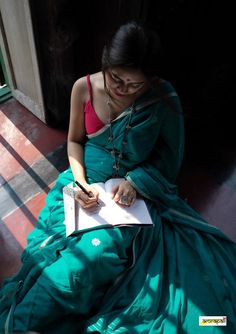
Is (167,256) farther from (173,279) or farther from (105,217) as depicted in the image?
(105,217)

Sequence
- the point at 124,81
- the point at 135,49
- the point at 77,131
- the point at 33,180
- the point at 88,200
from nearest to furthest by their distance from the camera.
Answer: the point at 135,49
the point at 124,81
the point at 88,200
the point at 77,131
the point at 33,180

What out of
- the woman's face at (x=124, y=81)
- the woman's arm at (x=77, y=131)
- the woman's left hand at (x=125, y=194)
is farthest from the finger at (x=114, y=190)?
the woman's face at (x=124, y=81)

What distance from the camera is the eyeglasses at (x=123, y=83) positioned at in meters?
1.05

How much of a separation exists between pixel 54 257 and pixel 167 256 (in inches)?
18.1

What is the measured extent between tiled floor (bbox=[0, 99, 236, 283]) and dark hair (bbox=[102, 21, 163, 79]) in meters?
0.94

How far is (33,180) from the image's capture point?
1.74 m

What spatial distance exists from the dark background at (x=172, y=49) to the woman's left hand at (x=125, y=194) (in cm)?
51

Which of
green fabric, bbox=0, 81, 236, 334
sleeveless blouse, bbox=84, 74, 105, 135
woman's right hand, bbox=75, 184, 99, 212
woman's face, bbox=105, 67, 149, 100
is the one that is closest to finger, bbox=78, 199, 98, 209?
woman's right hand, bbox=75, 184, 99, 212

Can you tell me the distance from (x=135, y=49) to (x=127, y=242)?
27.5 inches

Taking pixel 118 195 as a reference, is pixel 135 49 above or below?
above

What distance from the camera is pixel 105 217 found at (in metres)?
1.23

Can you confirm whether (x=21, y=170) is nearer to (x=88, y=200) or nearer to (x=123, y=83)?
(x=88, y=200)

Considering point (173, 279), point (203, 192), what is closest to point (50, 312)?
point (173, 279)

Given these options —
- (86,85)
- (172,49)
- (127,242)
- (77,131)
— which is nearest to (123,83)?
(86,85)
